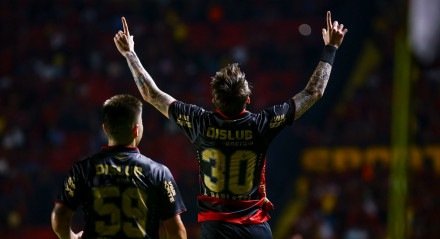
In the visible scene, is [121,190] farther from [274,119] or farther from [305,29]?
[305,29]

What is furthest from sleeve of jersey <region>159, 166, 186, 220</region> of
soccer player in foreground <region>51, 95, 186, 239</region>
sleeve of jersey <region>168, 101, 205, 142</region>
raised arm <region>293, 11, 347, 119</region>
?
raised arm <region>293, 11, 347, 119</region>

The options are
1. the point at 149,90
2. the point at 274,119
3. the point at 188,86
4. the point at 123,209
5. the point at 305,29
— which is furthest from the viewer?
the point at 305,29

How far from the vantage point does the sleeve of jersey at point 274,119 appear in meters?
5.48

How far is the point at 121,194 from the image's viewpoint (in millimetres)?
4824

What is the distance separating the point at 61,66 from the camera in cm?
2275

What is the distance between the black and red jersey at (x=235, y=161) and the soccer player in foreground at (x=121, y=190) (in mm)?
532

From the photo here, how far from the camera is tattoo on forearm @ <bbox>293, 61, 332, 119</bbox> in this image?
5.61 metres

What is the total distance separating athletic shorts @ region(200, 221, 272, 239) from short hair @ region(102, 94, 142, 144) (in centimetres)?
88

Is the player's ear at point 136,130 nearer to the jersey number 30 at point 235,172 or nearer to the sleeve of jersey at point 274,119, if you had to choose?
the jersey number 30 at point 235,172

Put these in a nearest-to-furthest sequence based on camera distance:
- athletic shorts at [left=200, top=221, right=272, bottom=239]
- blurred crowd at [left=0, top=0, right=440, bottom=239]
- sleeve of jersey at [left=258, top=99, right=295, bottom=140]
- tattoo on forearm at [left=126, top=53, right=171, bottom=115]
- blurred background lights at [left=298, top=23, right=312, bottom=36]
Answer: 1. athletic shorts at [left=200, top=221, right=272, bottom=239]
2. sleeve of jersey at [left=258, top=99, right=295, bottom=140]
3. tattoo on forearm at [left=126, top=53, right=171, bottom=115]
4. blurred crowd at [left=0, top=0, right=440, bottom=239]
5. blurred background lights at [left=298, top=23, right=312, bottom=36]

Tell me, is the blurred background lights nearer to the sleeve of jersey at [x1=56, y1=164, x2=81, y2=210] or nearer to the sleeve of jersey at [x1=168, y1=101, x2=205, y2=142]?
the sleeve of jersey at [x1=168, y1=101, x2=205, y2=142]

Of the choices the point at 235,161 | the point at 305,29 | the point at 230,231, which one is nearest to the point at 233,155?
the point at 235,161

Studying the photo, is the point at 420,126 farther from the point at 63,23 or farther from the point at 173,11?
the point at 63,23

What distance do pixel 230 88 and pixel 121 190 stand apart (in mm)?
1034
